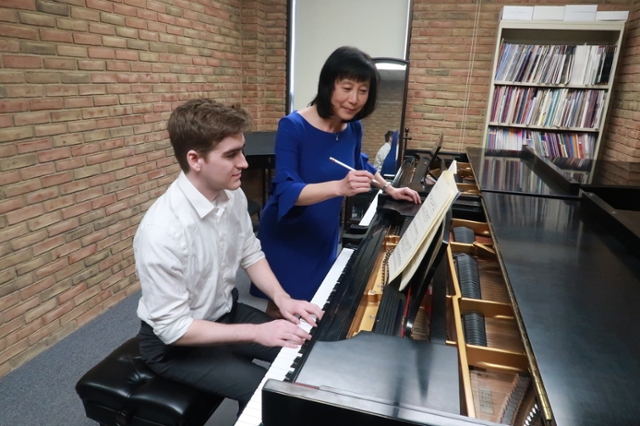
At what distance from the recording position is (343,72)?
5.24 feet

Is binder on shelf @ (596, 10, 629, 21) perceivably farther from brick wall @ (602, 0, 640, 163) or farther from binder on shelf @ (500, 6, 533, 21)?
binder on shelf @ (500, 6, 533, 21)

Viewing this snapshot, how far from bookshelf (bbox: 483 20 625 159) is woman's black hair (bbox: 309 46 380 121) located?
96.7 inches

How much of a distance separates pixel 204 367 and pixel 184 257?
1.19ft

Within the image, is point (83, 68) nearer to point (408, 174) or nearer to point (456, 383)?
point (408, 174)

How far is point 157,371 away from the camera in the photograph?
4.57 ft

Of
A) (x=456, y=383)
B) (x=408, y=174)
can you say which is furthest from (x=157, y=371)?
(x=408, y=174)

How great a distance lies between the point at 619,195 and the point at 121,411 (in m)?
2.20

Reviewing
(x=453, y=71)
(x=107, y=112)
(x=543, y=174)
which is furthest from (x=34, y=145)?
(x=453, y=71)

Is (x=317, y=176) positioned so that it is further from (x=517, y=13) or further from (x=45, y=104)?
(x=517, y=13)

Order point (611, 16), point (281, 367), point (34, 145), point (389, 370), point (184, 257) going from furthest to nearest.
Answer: point (611, 16)
point (34, 145)
point (184, 257)
point (281, 367)
point (389, 370)

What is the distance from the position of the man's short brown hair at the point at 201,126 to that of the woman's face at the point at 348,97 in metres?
0.42

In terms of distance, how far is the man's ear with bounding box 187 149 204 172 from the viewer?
1341 millimetres

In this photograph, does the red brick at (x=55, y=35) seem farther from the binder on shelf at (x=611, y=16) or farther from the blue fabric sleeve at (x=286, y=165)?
the binder on shelf at (x=611, y=16)

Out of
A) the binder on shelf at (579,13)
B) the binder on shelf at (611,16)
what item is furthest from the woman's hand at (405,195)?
the binder on shelf at (611,16)
